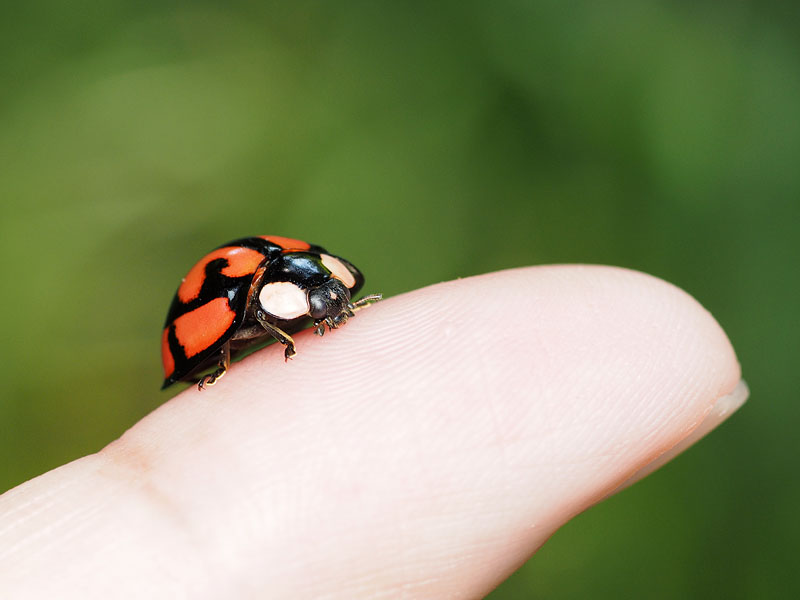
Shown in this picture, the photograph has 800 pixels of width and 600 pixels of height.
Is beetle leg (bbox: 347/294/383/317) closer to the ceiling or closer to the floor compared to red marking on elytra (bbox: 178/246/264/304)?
closer to the floor

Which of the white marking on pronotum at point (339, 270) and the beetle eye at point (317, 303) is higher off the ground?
the white marking on pronotum at point (339, 270)

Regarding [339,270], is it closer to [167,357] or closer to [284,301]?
[284,301]

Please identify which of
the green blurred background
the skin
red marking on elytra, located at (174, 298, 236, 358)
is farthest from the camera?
the green blurred background

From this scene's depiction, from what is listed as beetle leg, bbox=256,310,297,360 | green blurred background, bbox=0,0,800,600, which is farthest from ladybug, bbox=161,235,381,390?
green blurred background, bbox=0,0,800,600

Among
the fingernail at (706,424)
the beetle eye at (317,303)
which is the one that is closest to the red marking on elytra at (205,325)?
the beetle eye at (317,303)

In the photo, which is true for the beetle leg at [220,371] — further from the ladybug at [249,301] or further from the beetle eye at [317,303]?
the beetle eye at [317,303]

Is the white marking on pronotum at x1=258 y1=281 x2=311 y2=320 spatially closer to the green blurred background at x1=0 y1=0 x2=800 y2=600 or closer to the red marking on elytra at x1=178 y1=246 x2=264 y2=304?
the red marking on elytra at x1=178 y1=246 x2=264 y2=304
